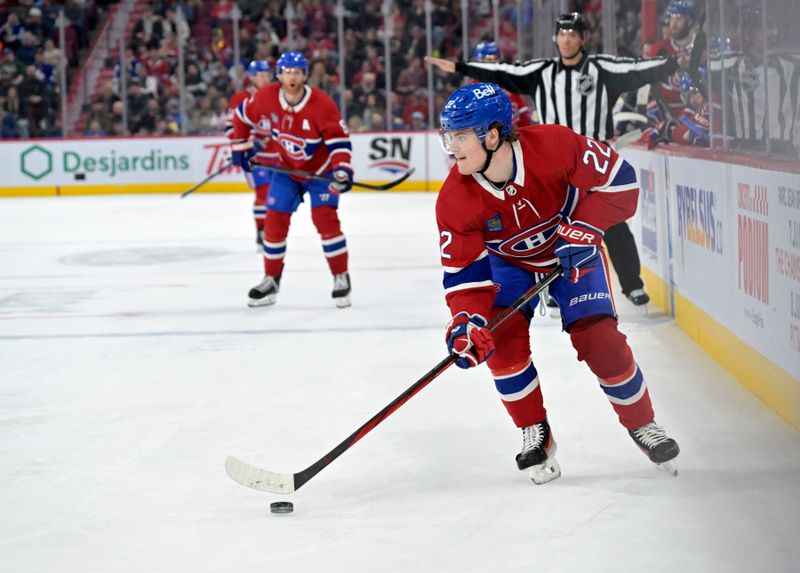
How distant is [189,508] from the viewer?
2756 millimetres

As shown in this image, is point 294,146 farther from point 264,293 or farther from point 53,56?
point 53,56

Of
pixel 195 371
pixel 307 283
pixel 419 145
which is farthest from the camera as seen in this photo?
pixel 419 145

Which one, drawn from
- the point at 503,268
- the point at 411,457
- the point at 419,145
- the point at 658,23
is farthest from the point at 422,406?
the point at 419,145

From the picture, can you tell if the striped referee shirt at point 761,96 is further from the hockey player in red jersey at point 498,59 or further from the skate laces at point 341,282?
the hockey player in red jersey at point 498,59

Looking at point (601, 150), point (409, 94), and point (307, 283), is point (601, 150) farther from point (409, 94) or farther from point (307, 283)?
point (409, 94)

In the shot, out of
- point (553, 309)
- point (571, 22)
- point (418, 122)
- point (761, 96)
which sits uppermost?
point (571, 22)

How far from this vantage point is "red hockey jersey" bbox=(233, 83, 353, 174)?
19.2 feet

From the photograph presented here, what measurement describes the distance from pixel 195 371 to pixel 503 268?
1.76m

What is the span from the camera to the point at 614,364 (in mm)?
2857

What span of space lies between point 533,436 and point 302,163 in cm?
327

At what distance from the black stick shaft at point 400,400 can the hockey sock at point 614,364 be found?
14cm

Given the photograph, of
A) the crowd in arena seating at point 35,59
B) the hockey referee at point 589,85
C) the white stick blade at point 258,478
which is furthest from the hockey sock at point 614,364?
the crowd in arena seating at point 35,59

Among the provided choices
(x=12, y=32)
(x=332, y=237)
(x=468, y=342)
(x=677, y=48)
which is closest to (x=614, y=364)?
(x=468, y=342)

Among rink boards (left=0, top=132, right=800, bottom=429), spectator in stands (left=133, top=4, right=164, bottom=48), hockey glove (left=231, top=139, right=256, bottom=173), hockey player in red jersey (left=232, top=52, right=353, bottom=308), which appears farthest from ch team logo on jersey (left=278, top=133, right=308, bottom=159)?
spectator in stands (left=133, top=4, right=164, bottom=48)
